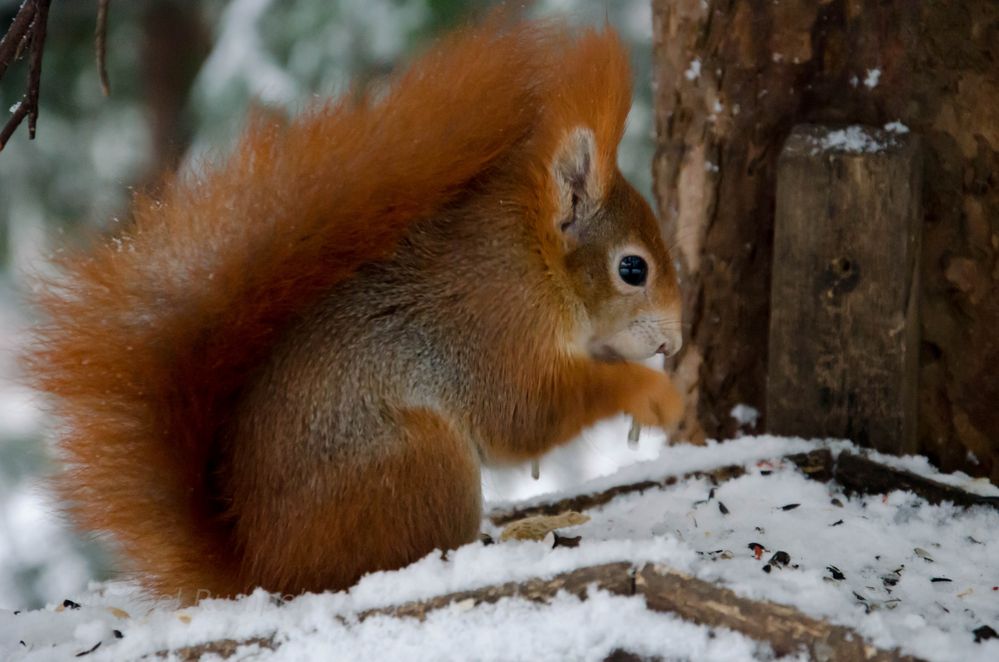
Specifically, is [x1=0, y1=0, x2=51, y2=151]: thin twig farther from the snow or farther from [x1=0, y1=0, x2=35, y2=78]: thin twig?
the snow

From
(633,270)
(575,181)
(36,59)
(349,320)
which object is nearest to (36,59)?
(36,59)

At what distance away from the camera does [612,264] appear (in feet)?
4.96

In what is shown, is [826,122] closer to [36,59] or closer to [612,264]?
[612,264]

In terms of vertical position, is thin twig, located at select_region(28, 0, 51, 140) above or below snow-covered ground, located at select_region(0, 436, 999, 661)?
above

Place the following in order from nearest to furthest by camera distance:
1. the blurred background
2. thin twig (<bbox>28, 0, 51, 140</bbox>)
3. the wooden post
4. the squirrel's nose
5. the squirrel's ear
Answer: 1. thin twig (<bbox>28, 0, 51, 140</bbox>)
2. the squirrel's ear
3. the squirrel's nose
4. the wooden post
5. the blurred background

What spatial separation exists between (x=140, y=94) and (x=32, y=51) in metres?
1.96

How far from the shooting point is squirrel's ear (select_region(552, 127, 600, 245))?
4.73 feet

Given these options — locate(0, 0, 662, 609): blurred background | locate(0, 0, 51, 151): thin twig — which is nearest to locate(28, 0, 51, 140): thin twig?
locate(0, 0, 51, 151): thin twig

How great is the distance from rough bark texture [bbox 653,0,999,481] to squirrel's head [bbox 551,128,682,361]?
0.40m

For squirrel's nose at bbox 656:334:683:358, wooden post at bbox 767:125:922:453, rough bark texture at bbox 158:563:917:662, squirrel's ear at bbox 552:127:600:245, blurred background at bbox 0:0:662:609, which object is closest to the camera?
rough bark texture at bbox 158:563:917:662

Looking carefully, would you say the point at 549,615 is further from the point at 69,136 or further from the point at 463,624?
the point at 69,136

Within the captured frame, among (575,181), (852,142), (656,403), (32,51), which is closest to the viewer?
(32,51)

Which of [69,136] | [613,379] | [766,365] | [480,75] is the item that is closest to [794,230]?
[766,365]

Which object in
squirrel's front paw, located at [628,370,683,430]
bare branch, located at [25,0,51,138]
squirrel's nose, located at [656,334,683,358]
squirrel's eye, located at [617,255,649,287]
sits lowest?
squirrel's front paw, located at [628,370,683,430]
